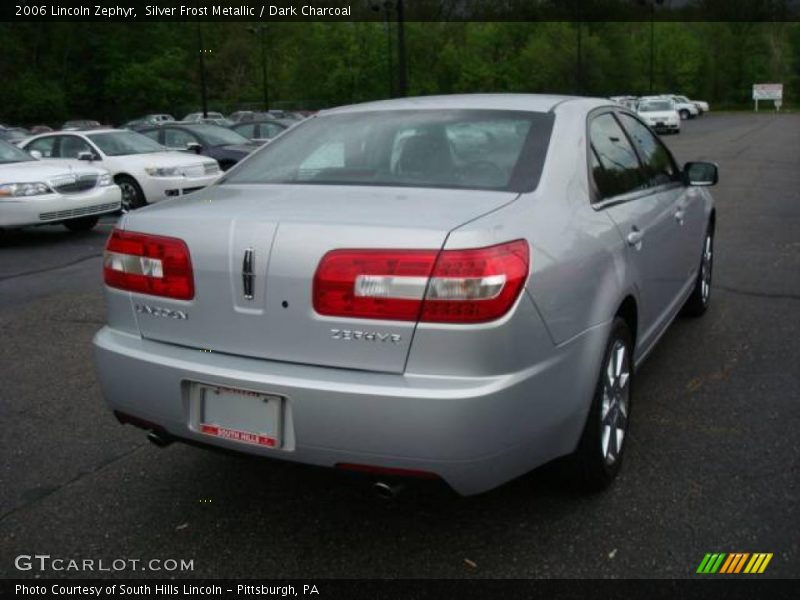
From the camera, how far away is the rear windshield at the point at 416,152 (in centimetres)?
321

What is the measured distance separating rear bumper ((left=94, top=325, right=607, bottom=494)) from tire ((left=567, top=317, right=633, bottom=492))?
180mm

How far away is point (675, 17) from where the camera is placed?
9681 cm

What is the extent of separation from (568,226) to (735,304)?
148 inches

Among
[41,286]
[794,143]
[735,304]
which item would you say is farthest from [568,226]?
[794,143]

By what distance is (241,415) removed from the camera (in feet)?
9.02

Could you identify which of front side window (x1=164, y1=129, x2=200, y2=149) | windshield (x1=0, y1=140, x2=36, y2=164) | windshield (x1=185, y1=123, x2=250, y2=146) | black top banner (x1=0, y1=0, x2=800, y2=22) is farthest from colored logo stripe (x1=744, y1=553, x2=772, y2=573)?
black top banner (x1=0, y1=0, x2=800, y2=22)

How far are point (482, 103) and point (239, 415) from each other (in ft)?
6.07

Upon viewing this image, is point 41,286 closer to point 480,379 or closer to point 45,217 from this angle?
point 45,217

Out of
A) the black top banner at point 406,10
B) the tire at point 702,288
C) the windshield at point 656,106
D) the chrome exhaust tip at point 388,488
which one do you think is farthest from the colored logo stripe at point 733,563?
the black top banner at point 406,10

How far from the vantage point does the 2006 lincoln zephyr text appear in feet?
8.30

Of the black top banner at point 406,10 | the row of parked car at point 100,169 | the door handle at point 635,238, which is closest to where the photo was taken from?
the door handle at point 635,238

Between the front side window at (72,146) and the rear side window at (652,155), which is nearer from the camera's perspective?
the rear side window at (652,155)

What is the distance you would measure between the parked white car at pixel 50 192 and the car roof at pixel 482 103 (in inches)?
281

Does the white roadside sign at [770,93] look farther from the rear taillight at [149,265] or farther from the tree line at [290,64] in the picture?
the rear taillight at [149,265]
